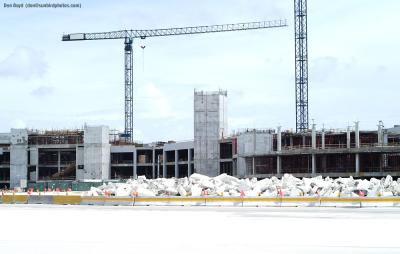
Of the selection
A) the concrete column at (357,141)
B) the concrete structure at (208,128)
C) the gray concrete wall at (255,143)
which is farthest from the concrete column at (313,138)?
the concrete structure at (208,128)

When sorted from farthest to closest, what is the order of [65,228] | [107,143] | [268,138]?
Answer: [107,143]
[268,138]
[65,228]

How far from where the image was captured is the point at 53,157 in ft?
448

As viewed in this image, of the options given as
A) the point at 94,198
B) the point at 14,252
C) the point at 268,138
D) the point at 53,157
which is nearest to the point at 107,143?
the point at 53,157

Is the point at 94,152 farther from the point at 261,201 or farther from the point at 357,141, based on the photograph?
the point at 261,201

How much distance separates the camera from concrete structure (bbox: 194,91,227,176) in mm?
116188

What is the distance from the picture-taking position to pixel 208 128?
385 feet

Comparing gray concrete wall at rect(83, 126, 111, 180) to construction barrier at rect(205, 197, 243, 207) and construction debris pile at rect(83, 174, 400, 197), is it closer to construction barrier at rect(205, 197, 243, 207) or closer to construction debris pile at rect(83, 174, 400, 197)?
construction debris pile at rect(83, 174, 400, 197)

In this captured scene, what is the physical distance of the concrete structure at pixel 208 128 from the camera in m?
116

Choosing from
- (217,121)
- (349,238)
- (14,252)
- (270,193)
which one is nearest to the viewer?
(14,252)

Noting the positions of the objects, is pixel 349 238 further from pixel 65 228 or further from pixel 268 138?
pixel 268 138

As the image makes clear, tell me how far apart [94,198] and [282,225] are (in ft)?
91.9

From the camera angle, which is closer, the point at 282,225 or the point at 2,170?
the point at 282,225

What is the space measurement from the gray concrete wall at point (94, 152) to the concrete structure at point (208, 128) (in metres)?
19.7

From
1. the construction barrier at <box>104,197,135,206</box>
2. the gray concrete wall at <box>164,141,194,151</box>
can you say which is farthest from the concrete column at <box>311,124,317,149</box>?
the construction barrier at <box>104,197,135,206</box>
